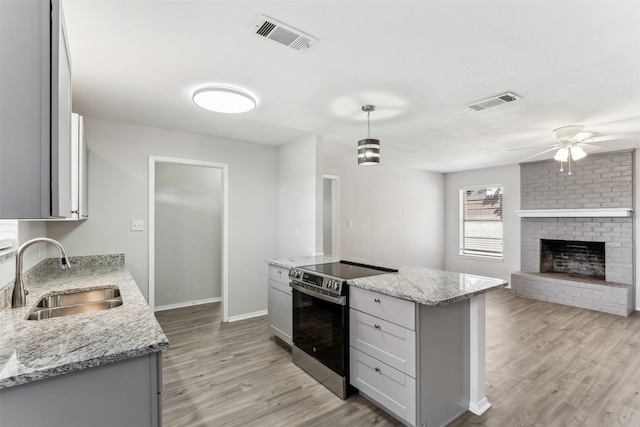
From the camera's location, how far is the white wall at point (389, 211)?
18.4 ft

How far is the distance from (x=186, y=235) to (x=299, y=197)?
6.37ft

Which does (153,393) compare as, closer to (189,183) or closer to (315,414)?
(315,414)

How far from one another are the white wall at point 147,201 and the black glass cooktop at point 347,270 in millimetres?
1497

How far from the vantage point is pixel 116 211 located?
11.2ft

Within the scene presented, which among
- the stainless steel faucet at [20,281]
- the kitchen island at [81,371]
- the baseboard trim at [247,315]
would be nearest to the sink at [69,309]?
the stainless steel faucet at [20,281]

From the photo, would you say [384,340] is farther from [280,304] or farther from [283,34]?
[283,34]

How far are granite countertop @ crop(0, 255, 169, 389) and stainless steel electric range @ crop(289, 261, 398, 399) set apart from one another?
4.24 feet

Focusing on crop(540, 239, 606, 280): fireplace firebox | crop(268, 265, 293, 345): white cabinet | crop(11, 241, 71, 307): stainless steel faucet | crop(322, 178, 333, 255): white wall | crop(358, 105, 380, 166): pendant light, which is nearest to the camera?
crop(11, 241, 71, 307): stainless steel faucet

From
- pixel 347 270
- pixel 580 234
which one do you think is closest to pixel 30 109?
pixel 347 270

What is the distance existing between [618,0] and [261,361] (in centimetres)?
344

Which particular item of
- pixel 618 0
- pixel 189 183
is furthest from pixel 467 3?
pixel 189 183

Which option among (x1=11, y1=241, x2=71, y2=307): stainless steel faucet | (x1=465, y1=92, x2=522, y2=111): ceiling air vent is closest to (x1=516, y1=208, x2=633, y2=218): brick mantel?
(x1=465, y1=92, x2=522, y2=111): ceiling air vent

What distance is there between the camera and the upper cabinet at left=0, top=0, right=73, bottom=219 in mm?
745

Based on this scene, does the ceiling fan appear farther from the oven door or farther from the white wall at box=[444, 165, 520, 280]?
the oven door
